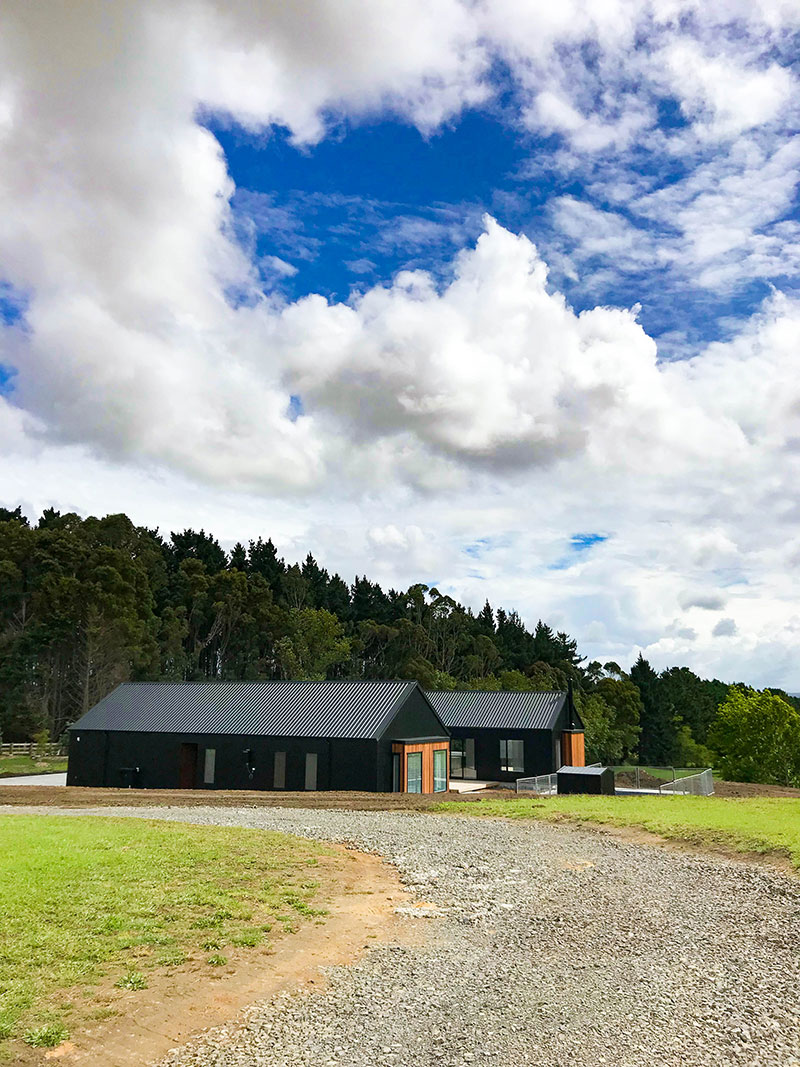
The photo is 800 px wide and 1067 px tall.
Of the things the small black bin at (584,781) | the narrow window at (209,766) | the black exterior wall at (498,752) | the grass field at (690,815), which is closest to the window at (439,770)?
the small black bin at (584,781)

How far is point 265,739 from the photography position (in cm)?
3719

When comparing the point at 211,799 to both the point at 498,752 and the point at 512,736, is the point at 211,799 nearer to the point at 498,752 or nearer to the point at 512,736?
the point at 498,752

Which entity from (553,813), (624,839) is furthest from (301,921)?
(553,813)

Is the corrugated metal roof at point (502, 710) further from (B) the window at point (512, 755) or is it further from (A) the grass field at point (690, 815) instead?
(A) the grass field at point (690, 815)

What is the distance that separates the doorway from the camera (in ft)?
127

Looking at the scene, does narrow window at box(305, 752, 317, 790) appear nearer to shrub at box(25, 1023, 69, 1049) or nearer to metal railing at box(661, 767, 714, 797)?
metal railing at box(661, 767, 714, 797)

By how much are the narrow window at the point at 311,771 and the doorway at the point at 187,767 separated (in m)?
6.26

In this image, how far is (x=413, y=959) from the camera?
36.8 ft

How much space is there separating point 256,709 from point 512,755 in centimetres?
1557

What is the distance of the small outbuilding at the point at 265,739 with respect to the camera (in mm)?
36125

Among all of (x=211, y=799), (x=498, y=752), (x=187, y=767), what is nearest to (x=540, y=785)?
(x=498, y=752)

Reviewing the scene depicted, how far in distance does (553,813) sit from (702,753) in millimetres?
75884

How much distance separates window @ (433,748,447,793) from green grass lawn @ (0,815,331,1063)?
62.0 ft

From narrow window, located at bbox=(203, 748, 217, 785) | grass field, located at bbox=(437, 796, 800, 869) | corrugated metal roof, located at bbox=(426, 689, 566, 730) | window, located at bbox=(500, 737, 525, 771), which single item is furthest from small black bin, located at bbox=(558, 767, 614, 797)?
narrow window, located at bbox=(203, 748, 217, 785)
